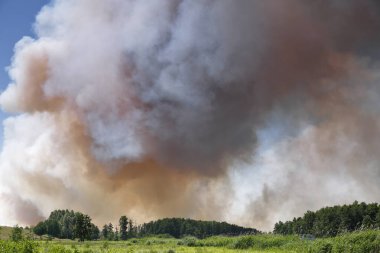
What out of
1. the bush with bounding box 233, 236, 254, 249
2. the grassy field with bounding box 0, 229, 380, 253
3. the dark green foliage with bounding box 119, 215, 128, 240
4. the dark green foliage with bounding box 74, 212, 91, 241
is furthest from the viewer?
the dark green foliage with bounding box 119, 215, 128, 240

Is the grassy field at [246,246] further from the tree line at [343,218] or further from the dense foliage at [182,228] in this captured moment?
the dense foliage at [182,228]

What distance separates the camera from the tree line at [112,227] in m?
103

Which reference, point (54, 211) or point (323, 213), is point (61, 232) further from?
point (323, 213)

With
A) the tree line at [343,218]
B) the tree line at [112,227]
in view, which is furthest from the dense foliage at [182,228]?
the tree line at [343,218]

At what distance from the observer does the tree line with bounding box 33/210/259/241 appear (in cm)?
10338

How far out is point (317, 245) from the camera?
50.1 metres

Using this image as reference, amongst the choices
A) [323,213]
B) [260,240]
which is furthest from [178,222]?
[260,240]

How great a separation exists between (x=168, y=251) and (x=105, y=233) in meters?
121

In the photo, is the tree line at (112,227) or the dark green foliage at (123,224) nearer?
the tree line at (112,227)

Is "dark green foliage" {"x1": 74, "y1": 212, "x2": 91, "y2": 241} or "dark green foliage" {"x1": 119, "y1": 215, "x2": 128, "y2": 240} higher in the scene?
"dark green foliage" {"x1": 119, "y1": 215, "x2": 128, "y2": 240}

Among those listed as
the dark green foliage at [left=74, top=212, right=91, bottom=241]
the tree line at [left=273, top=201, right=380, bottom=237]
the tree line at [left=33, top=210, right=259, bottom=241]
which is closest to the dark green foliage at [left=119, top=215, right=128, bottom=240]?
the tree line at [left=33, top=210, right=259, bottom=241]

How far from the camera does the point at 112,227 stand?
157125mm

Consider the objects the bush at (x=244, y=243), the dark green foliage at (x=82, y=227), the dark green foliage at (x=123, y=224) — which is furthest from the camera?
the dark green foliage at (x=123, y=224)

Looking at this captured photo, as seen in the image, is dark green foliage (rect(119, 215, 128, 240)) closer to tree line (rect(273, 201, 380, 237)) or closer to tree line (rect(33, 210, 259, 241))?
tree line (rect(33, 210, 259, 241))
